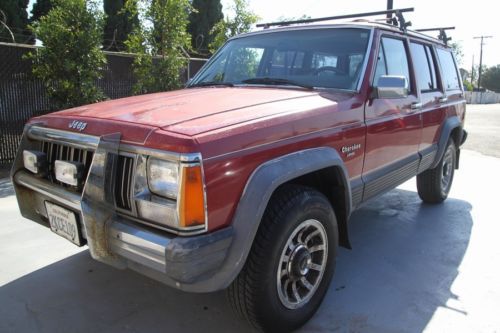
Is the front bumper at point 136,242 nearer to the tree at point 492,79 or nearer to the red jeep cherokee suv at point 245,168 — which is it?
the red jeep cherokee suv at point 245,168

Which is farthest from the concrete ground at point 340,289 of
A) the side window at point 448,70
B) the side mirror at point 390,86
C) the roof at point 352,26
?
the roof at point 352,26

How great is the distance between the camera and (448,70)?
5086mm

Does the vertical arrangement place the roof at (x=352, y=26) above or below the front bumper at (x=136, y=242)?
above

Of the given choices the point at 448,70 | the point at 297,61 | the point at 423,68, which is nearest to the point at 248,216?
the point at 297,61

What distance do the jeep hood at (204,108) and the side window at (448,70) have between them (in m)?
2.59

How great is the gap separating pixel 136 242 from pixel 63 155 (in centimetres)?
92

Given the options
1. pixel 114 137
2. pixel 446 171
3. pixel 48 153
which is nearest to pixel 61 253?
pixel 48 153

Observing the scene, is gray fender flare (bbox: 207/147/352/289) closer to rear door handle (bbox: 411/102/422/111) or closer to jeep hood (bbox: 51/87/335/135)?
jeep hood (bbox: 51/87/335/135)

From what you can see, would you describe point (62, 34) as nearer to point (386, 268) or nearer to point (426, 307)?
point (386, 268)

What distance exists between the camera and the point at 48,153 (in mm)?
2744

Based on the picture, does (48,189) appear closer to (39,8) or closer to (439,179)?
(439,179)

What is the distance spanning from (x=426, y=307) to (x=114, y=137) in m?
2.33

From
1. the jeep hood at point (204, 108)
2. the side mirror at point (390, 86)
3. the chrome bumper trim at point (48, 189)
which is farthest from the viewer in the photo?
the side mirror at point (390, 86)

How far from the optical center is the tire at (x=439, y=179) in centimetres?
498
